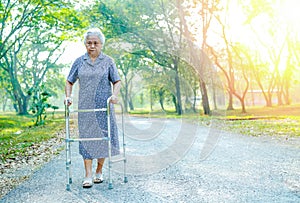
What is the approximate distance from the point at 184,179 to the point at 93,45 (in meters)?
1.87

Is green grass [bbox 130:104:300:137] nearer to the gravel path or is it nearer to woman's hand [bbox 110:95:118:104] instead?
the gravel path

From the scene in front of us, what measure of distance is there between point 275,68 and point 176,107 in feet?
80.8

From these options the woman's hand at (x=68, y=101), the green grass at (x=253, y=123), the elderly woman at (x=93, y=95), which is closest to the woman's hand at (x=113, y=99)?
the elderly woman at (x=93, y=95)

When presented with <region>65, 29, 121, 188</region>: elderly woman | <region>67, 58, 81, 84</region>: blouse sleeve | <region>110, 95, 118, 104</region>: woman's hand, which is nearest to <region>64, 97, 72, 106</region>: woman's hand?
<region>65, 29, 121, 188</region>: elderly woman

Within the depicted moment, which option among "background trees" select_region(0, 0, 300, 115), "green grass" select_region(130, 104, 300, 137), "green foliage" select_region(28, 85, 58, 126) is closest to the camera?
"green grass" select_region(130, 104, 300, 137)

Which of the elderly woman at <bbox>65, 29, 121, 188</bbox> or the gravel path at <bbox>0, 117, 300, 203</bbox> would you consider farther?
the elderly woman at <bbox>65, 29, 121, 188</bbox>

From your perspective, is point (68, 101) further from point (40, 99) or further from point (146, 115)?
point (40, 99)

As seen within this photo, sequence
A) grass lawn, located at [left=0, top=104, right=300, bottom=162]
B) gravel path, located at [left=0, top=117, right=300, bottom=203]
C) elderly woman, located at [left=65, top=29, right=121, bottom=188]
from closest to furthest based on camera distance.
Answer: gravel path, located at [left=0, top=117, right=300, bottom=203], elderly woman, located at [left=65, top=29, right=121, bottom=188], grass lawn, located at [left=0, top=104, right=300, bottom=162]

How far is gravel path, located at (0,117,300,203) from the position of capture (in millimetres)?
3521

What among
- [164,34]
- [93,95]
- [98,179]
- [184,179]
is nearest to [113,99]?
[93,95]

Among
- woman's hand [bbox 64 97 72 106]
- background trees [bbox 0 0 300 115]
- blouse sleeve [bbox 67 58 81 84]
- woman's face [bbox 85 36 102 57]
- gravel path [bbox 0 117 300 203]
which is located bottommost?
gravel path [bbox 0 117 300 203]

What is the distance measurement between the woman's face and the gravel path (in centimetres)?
150

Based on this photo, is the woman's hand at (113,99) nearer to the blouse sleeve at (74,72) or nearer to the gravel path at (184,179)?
the blouse sleeve at (74,72)

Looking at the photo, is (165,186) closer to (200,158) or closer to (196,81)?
(200,158)
